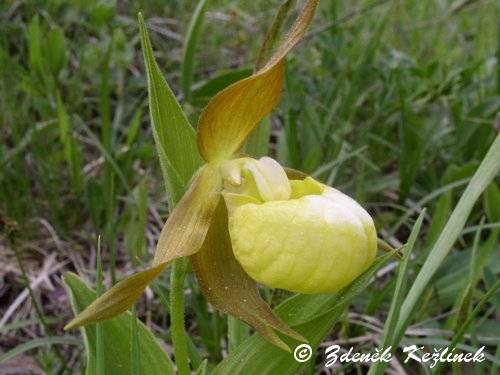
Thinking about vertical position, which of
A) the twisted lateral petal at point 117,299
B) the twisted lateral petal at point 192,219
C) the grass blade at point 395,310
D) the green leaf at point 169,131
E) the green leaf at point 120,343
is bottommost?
the green leaf at point 120,343

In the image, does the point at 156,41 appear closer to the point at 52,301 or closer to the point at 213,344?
the point at 52,301

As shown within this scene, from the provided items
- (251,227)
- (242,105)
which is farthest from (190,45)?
(251,227)

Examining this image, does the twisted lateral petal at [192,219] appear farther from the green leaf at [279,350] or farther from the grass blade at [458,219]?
the grass blade at [458,219]

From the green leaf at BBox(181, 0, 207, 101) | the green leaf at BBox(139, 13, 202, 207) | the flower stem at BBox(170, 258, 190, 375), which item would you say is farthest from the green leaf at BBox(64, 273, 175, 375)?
the green leaf at BBox(181, 0, 207, 101)

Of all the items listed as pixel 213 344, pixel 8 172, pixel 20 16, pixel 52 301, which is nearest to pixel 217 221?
pixel 213 344

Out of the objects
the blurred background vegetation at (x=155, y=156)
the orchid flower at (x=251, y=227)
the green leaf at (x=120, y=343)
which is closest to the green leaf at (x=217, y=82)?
the blurred background vegetation at (x=155, y=156)

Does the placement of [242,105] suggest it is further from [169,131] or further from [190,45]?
[190,45]
